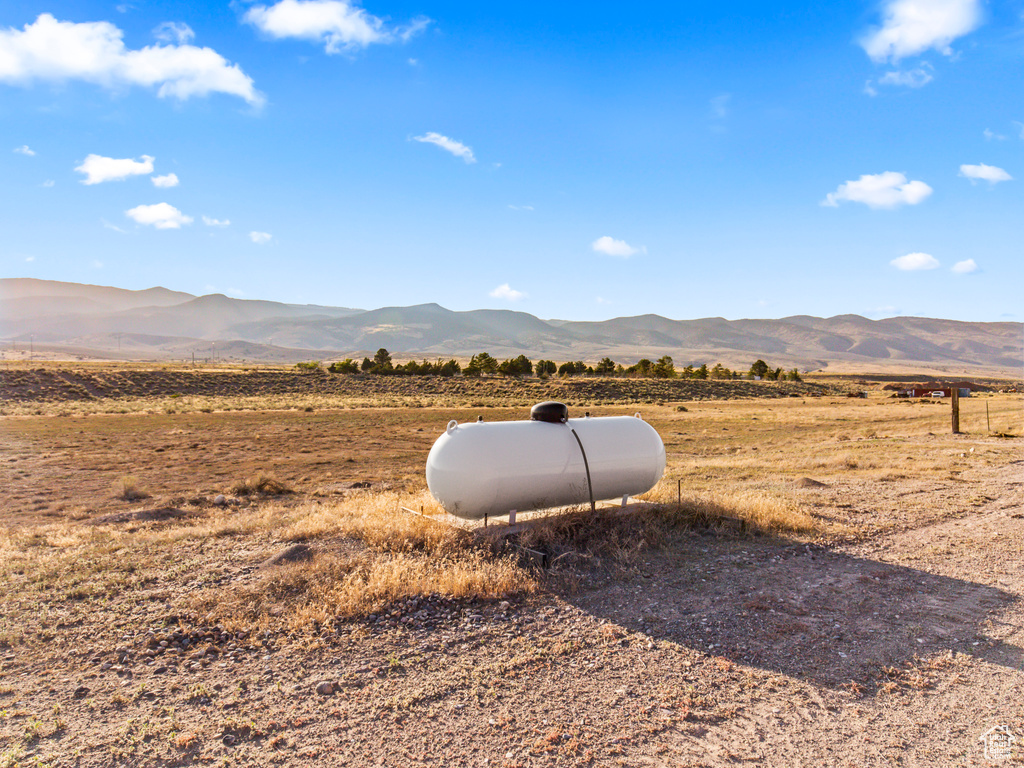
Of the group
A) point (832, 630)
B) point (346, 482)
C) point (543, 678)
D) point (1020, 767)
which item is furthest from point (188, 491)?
point (1020, 767)

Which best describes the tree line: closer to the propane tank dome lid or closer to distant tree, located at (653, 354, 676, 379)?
distant tree, located at (653, 354, 676, 379)

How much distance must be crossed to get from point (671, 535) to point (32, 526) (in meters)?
12.0

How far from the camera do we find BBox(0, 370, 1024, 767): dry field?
179 inches

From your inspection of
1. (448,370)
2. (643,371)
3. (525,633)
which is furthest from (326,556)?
(643,371)

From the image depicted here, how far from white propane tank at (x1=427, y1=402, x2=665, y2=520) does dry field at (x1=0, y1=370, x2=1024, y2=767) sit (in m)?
0.50

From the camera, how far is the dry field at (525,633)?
4.55 metres

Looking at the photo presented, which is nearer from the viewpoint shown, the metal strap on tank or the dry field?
the dry field

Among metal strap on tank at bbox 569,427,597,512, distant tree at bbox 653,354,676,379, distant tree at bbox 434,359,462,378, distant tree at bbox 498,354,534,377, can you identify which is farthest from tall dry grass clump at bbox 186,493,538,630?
distant tree at bbox 653,354,676,379

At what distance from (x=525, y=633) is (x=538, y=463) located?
3.06 m

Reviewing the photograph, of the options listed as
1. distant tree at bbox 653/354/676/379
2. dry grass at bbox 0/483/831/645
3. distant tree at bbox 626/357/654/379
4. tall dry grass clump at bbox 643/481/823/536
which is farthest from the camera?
distant tree at bbox 626/357/654/379

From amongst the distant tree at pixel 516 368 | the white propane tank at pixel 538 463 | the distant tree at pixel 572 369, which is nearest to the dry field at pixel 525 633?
the white propane tank at pixel 538 463

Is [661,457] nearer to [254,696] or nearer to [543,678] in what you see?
[543,678]

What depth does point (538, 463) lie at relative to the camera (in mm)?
9031

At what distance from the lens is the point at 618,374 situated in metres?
86.8
